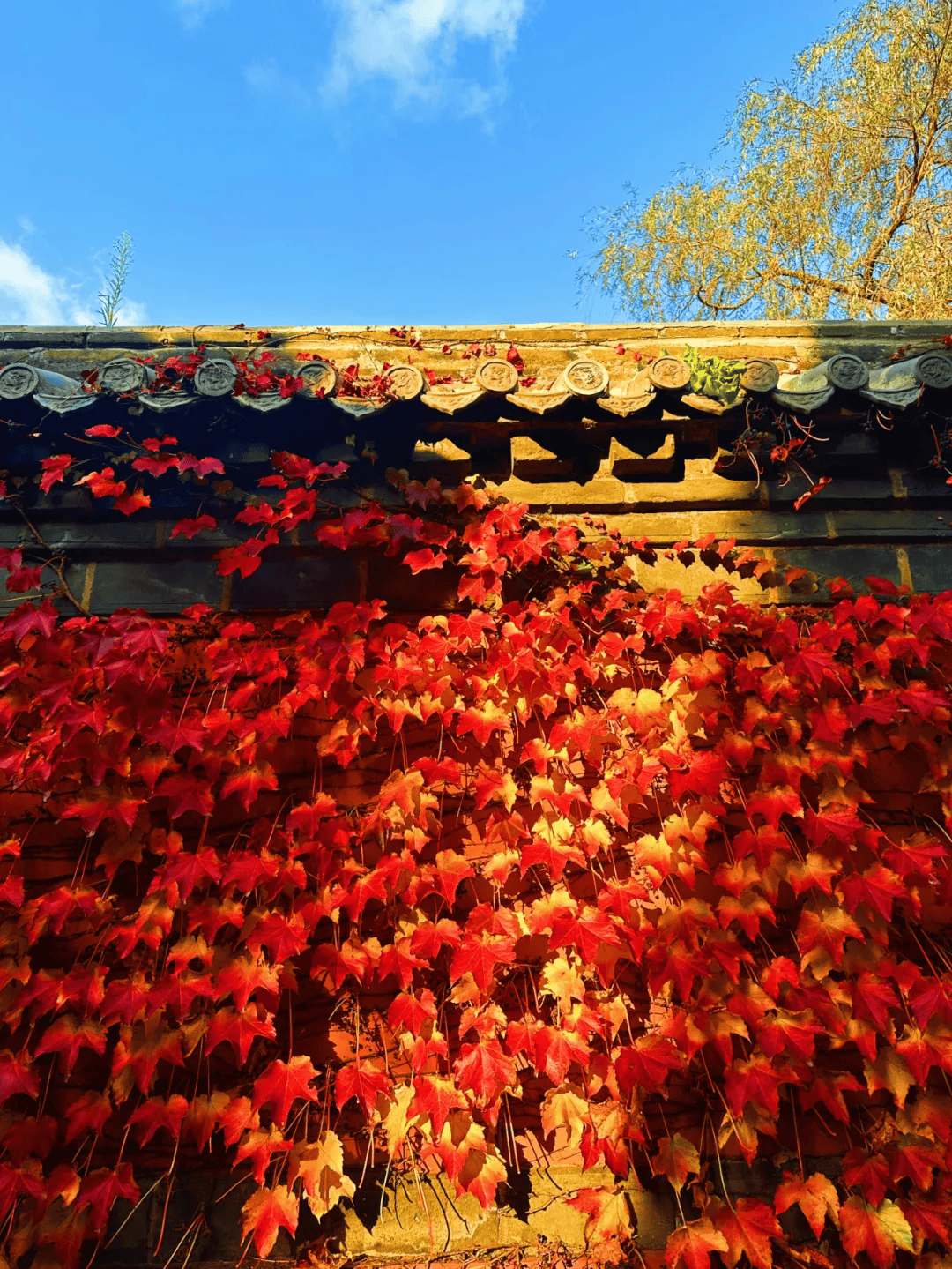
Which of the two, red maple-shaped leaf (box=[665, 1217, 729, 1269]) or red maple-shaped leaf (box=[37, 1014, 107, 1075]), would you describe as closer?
red maple-shaped leaf (box=[665, 1217, 729, 1269])

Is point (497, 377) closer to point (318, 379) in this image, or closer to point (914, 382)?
point (318, 379)

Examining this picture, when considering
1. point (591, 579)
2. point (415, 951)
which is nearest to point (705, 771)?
point (591, 579)

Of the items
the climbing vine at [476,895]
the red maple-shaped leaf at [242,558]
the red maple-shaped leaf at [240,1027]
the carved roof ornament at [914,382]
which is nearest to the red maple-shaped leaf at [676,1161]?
the climbing vine at [476,895]

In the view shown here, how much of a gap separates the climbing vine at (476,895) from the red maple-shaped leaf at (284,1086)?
11mm

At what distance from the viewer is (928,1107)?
261 cm

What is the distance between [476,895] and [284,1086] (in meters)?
0.85

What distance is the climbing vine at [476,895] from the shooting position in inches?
99.7

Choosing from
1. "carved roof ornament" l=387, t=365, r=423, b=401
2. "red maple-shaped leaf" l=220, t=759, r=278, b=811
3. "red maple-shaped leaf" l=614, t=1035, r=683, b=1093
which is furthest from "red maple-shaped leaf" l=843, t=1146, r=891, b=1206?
"carved roof ornament" l=387, t=365, r=423, b=401

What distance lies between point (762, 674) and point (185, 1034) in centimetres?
236

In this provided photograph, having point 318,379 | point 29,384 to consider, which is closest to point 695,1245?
point 318,379

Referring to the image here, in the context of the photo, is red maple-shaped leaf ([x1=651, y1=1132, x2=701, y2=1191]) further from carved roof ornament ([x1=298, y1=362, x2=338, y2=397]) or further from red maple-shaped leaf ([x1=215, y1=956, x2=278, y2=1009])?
carved roof ornament ([x1=298, y1=362, x2=338, y2=397])

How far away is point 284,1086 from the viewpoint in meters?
2.50

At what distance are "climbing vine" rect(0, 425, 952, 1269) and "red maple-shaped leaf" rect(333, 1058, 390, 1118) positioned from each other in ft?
0.06

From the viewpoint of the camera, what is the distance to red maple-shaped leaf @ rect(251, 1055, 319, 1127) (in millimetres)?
2471
